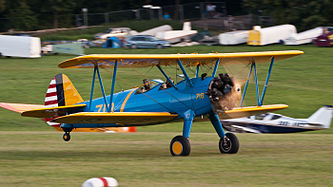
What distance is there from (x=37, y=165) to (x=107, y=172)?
79.7 inches

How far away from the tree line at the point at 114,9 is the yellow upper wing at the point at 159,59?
125ft

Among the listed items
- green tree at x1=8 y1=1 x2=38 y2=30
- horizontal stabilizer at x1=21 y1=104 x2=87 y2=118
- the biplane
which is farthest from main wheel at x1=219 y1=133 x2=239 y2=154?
green tree at x1=8 y1=1 x2=38 y2=30

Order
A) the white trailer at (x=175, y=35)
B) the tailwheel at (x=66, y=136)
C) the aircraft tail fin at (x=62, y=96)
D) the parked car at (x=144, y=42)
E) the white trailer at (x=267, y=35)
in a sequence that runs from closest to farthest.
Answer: the tailwheel at (x=66, y=136) → the aircraft tail fin at (x=62, y=96) → the white trailer at (x=267, y=35) → the parked car at (x=144, y=42) → the white trailer at (x=175, y=35)

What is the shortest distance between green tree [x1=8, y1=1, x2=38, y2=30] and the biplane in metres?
49.5

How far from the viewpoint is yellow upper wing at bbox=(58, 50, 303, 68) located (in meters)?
12.6

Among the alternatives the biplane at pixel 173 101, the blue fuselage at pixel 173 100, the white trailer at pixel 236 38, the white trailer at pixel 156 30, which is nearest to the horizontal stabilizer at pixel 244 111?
the biplane at pixel 173 101

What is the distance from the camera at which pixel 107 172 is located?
10.7 metres

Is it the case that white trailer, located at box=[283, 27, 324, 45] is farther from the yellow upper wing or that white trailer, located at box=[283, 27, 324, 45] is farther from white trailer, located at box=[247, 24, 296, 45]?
the yellow upper wing

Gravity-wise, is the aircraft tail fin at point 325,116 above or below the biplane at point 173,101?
below

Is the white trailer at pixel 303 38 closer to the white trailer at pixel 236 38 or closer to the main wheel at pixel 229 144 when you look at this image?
the white trailer at pixel 236 38

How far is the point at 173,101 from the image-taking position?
13.5 metres

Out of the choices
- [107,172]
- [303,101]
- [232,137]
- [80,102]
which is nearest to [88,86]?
[303,101]

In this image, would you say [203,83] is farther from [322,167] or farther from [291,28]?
[291,28]

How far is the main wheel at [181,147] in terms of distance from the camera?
12.9 m
